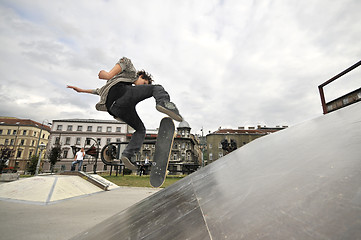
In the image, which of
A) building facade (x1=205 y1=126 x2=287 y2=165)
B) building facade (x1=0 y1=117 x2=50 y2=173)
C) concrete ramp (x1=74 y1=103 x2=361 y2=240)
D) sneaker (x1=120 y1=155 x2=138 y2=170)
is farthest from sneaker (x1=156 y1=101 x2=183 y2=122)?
building facade (x1=0 y1=117 x2=50 y2=173)

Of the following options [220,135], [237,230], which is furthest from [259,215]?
[220,135]

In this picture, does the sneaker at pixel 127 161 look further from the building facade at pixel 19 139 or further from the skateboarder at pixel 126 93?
the building facade at pixel 19 139

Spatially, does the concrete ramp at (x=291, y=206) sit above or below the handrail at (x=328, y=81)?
below

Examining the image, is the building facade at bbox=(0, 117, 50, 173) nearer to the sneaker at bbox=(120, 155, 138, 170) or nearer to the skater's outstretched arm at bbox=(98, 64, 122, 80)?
the sneaker at bbox=(120, 155, 138, 170)

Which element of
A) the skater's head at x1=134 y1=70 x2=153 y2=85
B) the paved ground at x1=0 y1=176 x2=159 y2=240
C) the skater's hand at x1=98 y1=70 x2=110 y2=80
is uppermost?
the skater's head at x1=134 y1=70 x2=153 y2=85

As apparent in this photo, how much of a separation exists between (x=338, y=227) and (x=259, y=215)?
208 mm

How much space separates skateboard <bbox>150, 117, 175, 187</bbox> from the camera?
265 centimetres

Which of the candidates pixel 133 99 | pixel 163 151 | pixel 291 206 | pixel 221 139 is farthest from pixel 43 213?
pixel 221 139

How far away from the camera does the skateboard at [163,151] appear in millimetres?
2650

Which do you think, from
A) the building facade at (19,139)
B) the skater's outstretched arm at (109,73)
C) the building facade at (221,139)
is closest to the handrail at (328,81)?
the skater's outstretched arm at (109,73)

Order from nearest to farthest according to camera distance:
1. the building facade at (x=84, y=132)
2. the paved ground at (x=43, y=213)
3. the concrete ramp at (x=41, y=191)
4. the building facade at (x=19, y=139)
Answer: the paved ground at (x=43, y=213) → the concrete ramp at (x=41, y=191) → the building facade at (x=84, y=132) → the building facade at (x=19, y=139)

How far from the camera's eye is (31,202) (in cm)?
386

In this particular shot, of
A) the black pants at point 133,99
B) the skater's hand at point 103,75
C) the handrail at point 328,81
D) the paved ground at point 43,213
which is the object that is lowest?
the paved ground at point 43,213

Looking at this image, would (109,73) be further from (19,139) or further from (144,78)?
(19,139)
